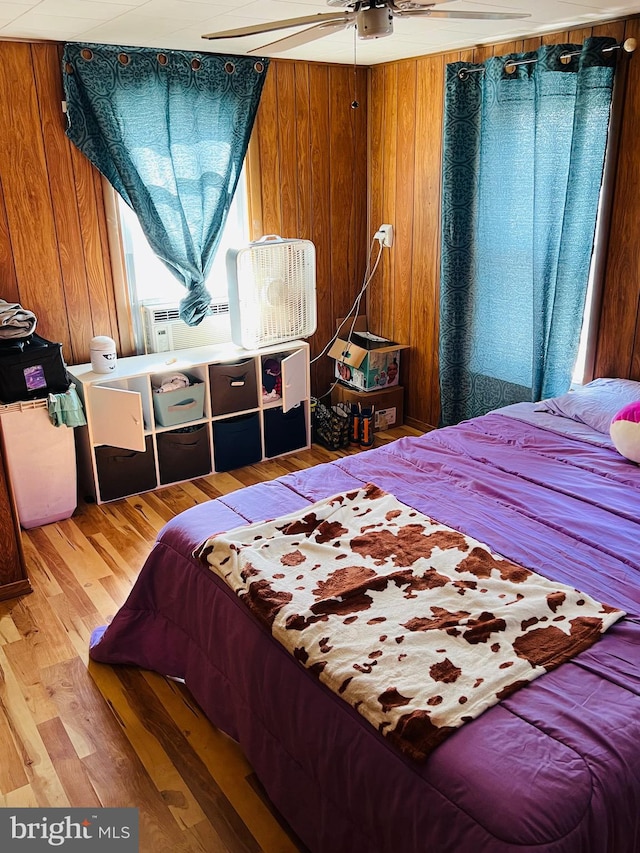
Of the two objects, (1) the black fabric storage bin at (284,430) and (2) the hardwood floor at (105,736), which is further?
(1) the black fabric storage bin at (284,430)

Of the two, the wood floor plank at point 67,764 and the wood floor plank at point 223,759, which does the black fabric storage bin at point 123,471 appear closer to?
the wood floor plank at point 223,759

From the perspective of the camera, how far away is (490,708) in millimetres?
1613

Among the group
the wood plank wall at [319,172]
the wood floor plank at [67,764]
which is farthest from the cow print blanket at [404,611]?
the wood plank wall at [319,172]

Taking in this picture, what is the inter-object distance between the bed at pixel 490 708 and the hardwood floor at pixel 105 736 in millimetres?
92

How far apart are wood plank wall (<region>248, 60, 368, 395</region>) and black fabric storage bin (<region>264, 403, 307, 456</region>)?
0.49m

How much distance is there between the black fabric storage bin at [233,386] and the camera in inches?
157

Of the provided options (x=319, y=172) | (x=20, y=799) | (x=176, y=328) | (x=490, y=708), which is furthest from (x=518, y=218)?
(x=20, y=799)

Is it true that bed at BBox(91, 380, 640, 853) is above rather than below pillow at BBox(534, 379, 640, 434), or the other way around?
below

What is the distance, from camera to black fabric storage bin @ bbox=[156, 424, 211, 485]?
393 cm

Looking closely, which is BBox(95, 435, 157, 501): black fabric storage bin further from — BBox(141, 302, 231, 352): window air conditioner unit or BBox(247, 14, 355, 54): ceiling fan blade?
BBox(247, 14, 355, 54): ceiling fan blade

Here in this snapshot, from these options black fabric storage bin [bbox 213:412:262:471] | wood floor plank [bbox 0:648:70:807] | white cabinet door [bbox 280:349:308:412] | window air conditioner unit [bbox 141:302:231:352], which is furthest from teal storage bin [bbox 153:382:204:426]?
wood floor plank [bbox 0:648:70:807]

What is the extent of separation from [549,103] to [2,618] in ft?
10.7

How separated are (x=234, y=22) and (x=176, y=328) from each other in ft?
5.50

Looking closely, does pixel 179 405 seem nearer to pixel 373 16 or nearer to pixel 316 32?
pixel 316 32
